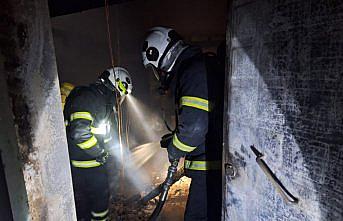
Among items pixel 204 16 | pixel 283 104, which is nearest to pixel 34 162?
pixel 283 104

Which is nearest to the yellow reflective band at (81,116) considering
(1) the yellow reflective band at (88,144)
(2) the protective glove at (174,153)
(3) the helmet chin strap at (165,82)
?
(1) the yellow reflective band at (88,144)

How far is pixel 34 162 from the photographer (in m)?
1.12

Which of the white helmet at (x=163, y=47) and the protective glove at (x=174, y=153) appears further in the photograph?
the white helmet at (x=163, y=47)

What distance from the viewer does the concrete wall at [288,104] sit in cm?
100

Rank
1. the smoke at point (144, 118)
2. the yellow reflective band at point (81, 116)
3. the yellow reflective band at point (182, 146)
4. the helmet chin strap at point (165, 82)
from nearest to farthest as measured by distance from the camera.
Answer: the yellow reflective band at point (182, 146) → the helmet chin strap at point (165, 82) → the yellow reflective band at point (81, 116) → the smoke at point (144, 118)

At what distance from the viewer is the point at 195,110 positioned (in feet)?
7.36

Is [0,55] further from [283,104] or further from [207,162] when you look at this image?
[207,162]

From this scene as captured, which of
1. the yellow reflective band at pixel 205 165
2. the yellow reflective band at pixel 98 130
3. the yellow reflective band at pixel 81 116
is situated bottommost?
the yellow reflective band at pixel 205 165

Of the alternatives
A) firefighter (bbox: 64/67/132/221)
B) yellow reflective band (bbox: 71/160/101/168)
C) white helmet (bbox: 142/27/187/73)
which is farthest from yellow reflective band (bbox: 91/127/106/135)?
white helmet (bbox: 142/27/187/73)

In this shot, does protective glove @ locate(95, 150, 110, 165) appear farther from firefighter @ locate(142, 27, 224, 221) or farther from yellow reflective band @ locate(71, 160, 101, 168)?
firefighter @ locate(142, 27, 224, 221)

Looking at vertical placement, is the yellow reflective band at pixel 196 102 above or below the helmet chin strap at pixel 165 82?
below

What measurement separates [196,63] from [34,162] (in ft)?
5.42

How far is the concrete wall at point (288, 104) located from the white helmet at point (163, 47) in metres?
1.08

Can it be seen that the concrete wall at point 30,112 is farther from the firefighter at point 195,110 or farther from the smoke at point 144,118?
the smoke at point 144,118
